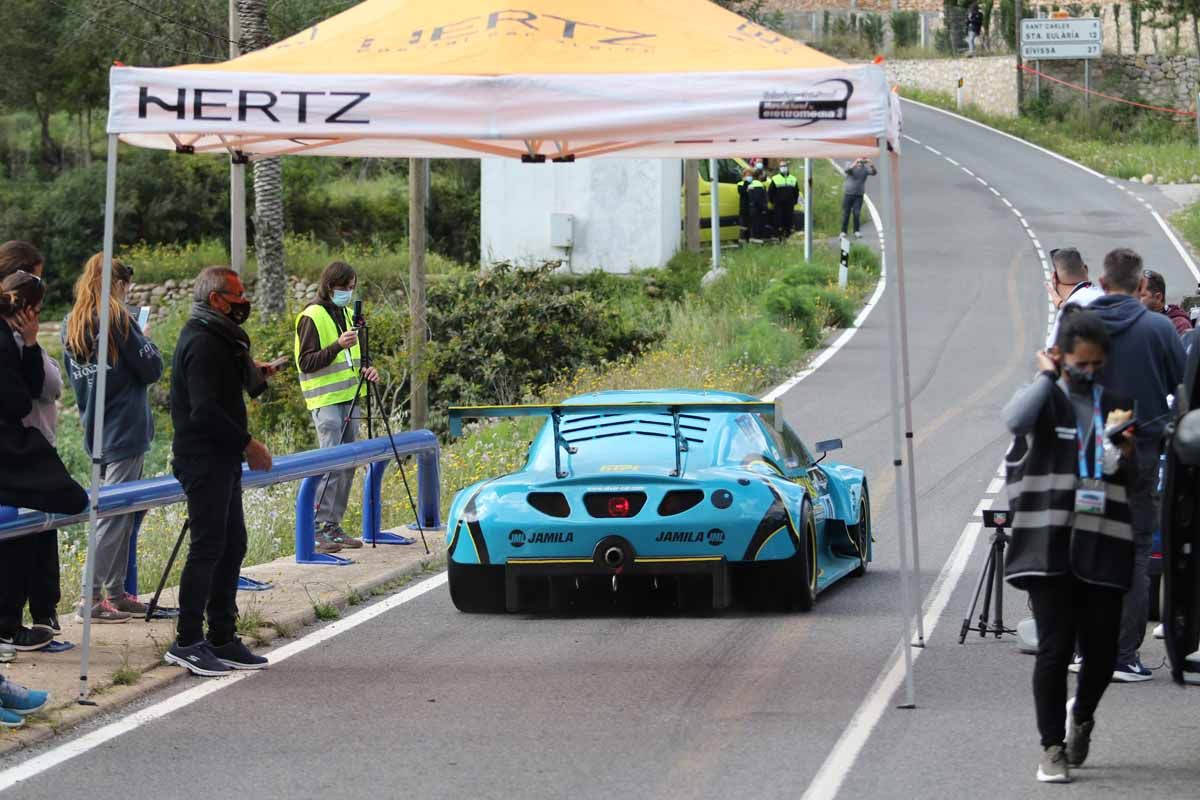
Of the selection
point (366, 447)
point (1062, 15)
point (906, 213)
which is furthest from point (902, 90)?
point (366, 447)

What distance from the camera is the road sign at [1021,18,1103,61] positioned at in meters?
58.7

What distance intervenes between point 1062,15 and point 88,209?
34300 millimetres

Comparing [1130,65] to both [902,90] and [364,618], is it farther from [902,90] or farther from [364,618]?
[364,618]

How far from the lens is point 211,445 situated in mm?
9031

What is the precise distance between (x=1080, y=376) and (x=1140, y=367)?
5.78 feet

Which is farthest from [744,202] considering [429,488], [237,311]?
[237,311]

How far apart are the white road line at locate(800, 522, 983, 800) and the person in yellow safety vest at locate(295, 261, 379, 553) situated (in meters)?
4.20

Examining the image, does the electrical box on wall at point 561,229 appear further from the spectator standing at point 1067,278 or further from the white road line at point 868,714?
the spectator standing at point 1067,278

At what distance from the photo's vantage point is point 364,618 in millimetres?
10852

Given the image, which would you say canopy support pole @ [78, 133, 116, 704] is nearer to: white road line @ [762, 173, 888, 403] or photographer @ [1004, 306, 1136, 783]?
photographer @ [1004, 306, 1136, 783]

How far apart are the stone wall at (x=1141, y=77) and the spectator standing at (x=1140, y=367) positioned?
54579 mm

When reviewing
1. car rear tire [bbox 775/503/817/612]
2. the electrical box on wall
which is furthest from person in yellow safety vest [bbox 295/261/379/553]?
the electrical box on wall

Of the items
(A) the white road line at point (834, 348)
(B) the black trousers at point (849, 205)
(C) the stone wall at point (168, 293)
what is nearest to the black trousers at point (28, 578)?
(A) the white road line at point (834, 348)

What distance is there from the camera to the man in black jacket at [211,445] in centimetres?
902
